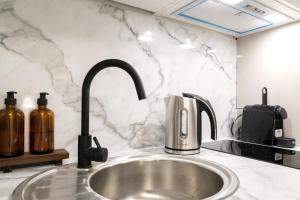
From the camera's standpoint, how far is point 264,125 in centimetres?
110

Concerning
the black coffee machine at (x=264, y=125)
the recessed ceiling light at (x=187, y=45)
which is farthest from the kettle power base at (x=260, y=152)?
the recessed ceiling light at (x=187, y=45)

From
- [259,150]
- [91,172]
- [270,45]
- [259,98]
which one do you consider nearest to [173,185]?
[91,172]

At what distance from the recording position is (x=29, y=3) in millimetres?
748

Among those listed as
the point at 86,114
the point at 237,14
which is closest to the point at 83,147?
the point at 86,114

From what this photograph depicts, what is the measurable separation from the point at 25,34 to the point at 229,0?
0.70 m

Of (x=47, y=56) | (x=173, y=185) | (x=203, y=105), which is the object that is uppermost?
(x=47, y=56)

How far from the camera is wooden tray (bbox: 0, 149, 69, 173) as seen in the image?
0.64 m

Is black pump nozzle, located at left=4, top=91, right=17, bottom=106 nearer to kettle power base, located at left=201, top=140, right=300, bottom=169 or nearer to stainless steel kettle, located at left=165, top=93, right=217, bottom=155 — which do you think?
stainless steel kettle, located at left=165, top=93, right=217, bottom=155

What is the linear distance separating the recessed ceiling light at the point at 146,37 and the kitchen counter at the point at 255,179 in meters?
0.52

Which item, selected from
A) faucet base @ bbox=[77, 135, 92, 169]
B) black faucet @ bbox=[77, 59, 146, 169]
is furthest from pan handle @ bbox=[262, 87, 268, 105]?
faucet base @ bbox=[77, 135, 92, 169]

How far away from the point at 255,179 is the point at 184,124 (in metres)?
0.34

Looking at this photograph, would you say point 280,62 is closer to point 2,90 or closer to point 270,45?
point 270,45

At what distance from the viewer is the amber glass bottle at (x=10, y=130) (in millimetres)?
655

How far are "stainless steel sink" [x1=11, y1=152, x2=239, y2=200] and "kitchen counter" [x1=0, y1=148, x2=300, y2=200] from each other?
30mm
